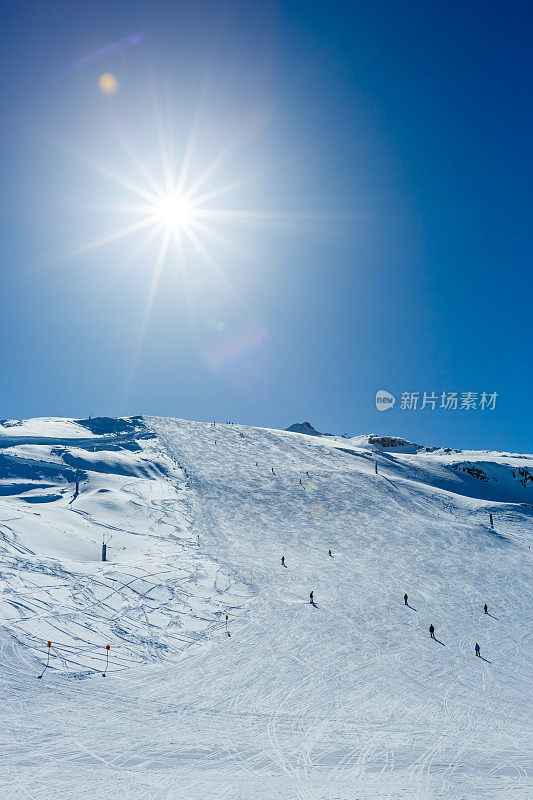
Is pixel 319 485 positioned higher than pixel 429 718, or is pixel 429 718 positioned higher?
pixel 319 485

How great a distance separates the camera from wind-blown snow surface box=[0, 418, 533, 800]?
10492 mm

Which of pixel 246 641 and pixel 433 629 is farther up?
pixel 433 629

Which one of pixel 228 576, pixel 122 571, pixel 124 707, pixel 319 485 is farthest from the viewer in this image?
pixel 319 485

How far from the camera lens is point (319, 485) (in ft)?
160

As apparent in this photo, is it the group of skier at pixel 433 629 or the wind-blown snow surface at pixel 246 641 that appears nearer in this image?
the wind-blown snow surface at pixel 246 641

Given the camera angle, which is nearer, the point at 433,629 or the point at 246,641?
the point at 246,641

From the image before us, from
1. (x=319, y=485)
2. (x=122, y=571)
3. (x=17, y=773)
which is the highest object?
(x=319, y=485)

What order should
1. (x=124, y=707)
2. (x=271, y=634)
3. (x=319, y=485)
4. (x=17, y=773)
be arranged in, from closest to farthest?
(x=17, y=773)
(x=124, y=707)
(x=271, y=634)
(x=319, y=485)

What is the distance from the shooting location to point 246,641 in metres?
18.6

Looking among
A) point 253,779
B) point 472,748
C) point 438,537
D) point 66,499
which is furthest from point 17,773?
point 438,537

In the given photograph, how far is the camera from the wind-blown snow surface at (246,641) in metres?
10.5

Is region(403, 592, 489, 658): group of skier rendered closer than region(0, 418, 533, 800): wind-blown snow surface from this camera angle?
No

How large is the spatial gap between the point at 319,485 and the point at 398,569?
61.4 ft

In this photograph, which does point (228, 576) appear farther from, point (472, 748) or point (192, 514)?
point (472, 748)
